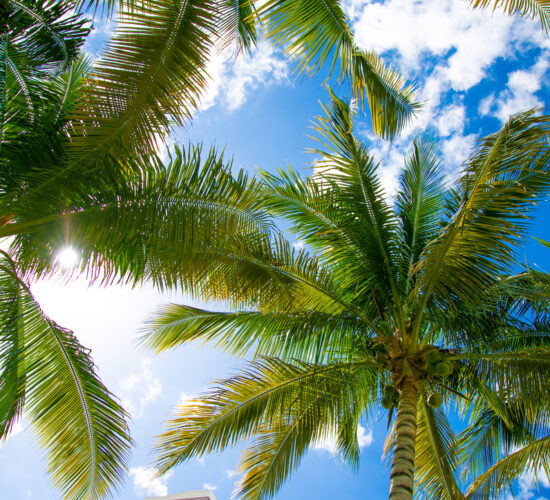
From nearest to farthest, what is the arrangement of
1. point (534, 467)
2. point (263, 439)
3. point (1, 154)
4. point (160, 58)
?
point (160, 58) < point (1, 154) < point (534, 467) < point (263, 439)

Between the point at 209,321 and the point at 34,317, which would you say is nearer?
the point at 34,317

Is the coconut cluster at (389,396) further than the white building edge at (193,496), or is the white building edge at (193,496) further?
the white building edge at (193,496)

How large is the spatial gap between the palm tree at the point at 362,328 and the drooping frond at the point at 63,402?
4.36 ft

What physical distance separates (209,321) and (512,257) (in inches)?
167

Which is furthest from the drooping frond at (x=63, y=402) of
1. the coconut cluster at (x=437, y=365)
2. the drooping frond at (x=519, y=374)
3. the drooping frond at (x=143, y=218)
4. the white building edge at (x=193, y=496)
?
the white building edge at (x=193, y=496)

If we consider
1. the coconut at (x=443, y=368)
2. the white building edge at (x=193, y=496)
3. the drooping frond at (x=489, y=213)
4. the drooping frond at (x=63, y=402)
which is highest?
the drooping frond at (x=489, y=213)

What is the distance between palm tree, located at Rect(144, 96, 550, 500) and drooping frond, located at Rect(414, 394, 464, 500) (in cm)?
2

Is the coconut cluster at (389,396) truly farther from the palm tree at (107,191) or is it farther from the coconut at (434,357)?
the palm tree at (107,191)

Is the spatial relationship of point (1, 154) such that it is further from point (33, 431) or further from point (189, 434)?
point (189, 434)

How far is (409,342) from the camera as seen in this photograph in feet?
24.4

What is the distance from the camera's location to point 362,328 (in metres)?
7.81

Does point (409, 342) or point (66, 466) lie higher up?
point (409, 342)

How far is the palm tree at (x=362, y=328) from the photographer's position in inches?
270

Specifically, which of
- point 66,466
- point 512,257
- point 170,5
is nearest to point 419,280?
point 512,257
